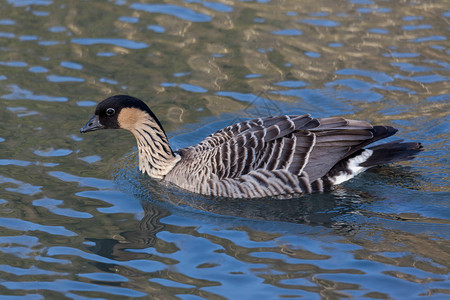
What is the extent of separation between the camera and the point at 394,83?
14.6 m

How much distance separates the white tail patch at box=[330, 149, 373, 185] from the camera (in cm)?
1122

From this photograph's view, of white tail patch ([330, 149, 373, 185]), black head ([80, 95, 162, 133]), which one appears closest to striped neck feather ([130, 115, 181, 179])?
black head ([80, 95, 162, 133])

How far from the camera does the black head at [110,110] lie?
11.3 metres

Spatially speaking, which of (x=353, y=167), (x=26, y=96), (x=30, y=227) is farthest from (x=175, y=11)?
(x=30, y=227)

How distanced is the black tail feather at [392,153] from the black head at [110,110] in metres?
3.87

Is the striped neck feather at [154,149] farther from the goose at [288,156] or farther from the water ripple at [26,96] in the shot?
the water ripple at [26,96]

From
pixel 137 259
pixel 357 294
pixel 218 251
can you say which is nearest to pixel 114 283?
pixel 137 259

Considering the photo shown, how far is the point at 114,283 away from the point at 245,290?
Answer: 5.52 feet

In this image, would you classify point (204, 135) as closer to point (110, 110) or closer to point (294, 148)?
point (110, 110)

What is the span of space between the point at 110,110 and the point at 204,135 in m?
2.55

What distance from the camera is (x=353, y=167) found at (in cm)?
1124

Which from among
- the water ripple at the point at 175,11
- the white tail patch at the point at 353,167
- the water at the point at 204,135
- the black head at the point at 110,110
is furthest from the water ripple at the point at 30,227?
the water ripple at the point at 175,11

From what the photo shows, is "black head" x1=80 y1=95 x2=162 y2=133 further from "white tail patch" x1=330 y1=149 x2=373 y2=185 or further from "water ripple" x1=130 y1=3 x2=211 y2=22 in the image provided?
"water ripple" x1=130 y1=3 x2=211 y2=22

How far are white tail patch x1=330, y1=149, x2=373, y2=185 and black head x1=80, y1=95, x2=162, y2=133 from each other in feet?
11.2
